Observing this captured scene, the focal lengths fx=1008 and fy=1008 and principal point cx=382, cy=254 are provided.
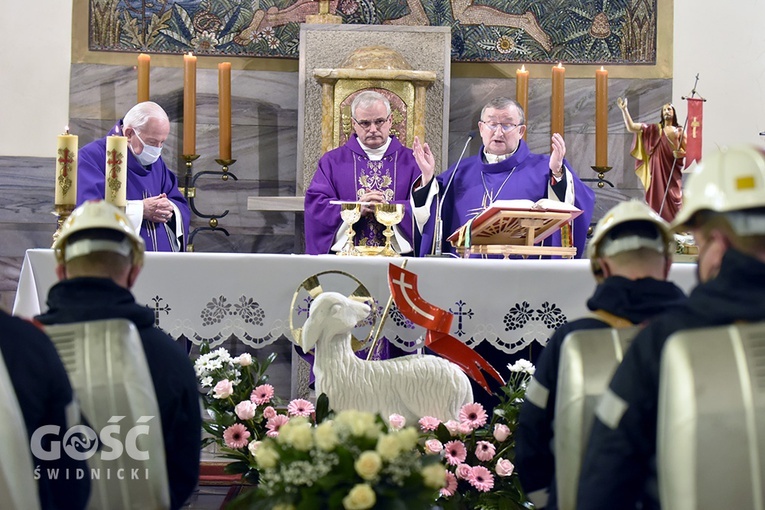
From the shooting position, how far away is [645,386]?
1.83 metres

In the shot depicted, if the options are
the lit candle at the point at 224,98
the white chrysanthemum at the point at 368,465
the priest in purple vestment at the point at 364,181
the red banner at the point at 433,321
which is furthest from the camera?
the lit candle at the point at 224,98

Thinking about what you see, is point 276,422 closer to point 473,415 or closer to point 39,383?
point 473,415

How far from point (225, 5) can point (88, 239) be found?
5.34 meters

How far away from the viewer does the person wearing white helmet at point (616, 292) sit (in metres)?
2.03

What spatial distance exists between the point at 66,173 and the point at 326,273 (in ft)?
3.80

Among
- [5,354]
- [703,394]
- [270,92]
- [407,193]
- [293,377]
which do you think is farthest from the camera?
[270,92]

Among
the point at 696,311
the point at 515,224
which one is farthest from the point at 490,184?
the point at 696,311

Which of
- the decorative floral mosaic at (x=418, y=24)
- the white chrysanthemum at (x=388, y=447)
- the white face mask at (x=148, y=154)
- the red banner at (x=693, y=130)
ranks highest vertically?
the decorative floral mosaic at (x=418, y=24)

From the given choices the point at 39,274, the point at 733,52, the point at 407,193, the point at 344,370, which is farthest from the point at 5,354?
the point at 733,52

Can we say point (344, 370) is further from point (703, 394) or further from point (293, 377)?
point (293, 377)

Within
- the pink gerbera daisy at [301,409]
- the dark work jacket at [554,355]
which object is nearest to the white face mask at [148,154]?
the pink gerbera daisy at [301,409]

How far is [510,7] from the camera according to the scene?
7098 millimetres

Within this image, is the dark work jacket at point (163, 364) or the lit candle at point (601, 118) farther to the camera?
the lit candle at point (601, 118)

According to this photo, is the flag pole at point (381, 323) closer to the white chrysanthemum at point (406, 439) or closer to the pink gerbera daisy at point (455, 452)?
the pink gerbera daisy at point (455, 452)
